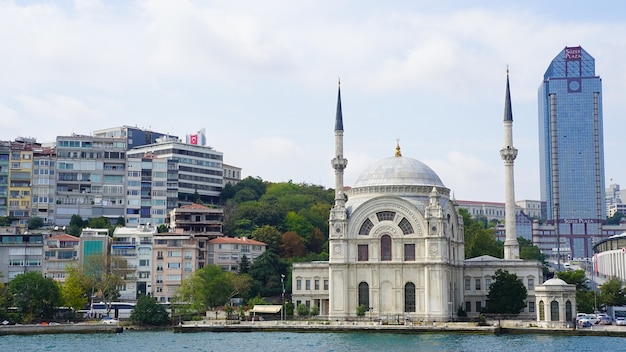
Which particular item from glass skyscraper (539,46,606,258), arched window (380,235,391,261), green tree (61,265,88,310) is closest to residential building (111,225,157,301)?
green tree (61,265,88,310)

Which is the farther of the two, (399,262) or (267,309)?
(267,309)

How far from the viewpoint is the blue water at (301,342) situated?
169ft

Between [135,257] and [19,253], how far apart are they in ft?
29.7

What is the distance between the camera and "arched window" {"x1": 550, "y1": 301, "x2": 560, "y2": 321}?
201 feet

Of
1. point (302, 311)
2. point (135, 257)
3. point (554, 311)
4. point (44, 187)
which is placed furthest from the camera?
point (44, 187)

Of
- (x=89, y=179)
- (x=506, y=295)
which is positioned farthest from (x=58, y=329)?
(x=89, y=179)

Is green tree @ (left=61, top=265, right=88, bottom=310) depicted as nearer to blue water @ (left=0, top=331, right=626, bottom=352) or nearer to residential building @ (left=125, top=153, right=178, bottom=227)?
blue water @ (left=0, top=331, right=626, bottom=352)

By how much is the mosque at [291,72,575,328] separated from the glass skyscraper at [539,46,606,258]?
337 ft

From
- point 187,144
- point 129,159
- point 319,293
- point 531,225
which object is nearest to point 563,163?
point 531,225

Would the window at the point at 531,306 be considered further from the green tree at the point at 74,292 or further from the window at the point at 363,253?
the green tree at the point at 74,292

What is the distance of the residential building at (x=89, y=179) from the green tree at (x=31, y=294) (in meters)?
28.1

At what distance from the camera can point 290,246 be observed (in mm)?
90312

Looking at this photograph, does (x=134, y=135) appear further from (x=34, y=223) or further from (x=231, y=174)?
(x=34, y=223)

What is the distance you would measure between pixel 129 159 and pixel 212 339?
141 ft
